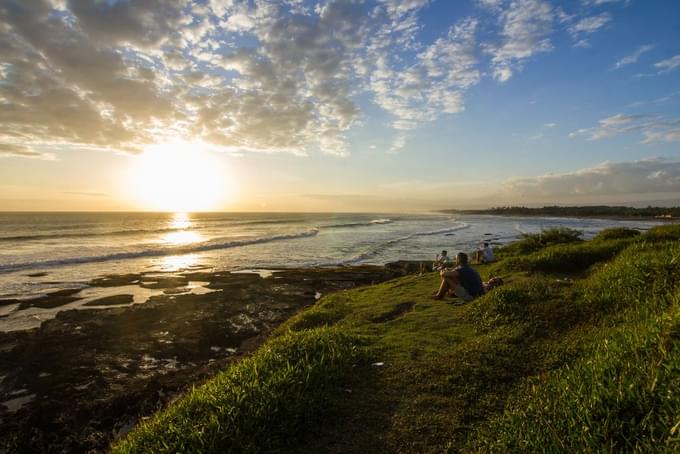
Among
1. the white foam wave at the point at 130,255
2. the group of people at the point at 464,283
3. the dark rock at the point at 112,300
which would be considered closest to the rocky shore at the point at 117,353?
the dark rock at the point at 112,300

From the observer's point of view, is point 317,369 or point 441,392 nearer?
point 441,392

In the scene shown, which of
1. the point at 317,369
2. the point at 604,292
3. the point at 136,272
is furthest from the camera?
the point at 136,272

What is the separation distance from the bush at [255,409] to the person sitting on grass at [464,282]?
230 inches

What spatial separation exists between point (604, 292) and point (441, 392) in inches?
191

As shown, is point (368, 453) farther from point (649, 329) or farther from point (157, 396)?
point (157, 396)

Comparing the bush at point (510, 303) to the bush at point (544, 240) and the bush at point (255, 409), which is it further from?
the bush at point (544, 240)

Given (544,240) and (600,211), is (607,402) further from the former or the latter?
(600,211)

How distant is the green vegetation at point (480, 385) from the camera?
3615mm

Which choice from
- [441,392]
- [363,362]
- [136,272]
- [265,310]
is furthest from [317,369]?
[136,272]

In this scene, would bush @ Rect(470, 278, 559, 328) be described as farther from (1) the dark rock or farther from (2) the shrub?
(1) the dark rock

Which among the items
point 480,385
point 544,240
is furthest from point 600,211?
point 480,385

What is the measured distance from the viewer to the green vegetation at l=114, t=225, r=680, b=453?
362 centimetres

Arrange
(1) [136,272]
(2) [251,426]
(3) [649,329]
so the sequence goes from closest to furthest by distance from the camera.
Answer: (2) [251,426] < (3) [649,329] < (1) [136,272]

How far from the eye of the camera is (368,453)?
13.6ft
